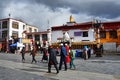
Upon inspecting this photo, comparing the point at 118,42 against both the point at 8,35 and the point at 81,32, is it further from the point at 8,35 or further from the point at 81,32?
the point at 8,35

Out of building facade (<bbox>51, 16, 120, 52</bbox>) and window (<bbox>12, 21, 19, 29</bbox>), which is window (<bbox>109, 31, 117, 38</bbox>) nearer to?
building facade (<bbox>51, 16, 120, 52</bbox>)

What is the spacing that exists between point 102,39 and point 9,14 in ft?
120


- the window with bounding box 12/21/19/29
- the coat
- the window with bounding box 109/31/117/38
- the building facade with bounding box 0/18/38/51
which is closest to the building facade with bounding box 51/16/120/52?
the window with bounding box 109/31/117/38

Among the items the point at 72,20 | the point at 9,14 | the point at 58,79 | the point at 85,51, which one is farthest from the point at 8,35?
the point at 58,79

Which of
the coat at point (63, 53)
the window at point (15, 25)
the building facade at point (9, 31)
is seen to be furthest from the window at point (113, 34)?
the coat at point (63, 53)

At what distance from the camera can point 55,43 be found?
167 ft

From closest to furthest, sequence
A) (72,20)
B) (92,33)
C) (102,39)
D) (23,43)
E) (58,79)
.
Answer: (58,79) → (92,33) → (102,39) → (72,20) → (23,43)

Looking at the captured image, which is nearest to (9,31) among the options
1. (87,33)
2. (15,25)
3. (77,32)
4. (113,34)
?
(15,25)

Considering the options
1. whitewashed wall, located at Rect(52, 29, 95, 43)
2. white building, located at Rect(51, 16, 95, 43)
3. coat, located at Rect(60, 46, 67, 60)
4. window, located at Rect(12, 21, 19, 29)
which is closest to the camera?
coat, located at Rect(60, 46, 67, 60)

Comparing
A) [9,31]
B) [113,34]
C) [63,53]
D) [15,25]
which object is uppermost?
[15,25]

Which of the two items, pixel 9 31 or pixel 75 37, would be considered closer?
pixel 75 37

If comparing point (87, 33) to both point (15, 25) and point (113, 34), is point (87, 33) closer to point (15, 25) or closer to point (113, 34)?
point (113, 34)

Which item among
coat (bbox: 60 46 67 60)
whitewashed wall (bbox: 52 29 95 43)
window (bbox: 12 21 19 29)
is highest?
window (bbox: 12 21 19 29)

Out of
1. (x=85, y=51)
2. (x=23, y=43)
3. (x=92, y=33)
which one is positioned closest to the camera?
(x=85, y=51)
